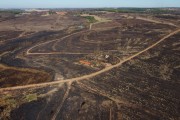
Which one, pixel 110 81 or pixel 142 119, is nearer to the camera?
pixel 142 119

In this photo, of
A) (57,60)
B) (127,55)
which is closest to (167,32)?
(127,55)

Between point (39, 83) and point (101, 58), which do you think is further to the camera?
point (101, 58)

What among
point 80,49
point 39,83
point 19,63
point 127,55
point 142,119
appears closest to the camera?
point 142,119

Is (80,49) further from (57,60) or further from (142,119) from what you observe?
(142,119)

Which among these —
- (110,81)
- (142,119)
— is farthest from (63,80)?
(142,119)

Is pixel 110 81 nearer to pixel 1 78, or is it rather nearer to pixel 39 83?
pixel 39 83

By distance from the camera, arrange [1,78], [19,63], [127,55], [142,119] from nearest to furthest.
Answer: [142,119] → [1,78] → [19,63] → [127,55]
